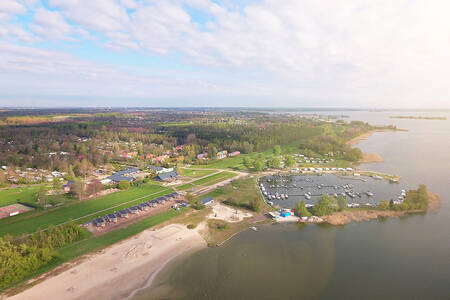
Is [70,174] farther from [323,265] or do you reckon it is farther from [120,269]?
[323,265]

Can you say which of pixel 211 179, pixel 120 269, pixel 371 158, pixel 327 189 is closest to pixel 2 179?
pixel 211 179

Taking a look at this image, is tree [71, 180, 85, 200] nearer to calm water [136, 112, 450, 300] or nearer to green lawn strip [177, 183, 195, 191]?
green lawn strip [177, 183, 195, 191]

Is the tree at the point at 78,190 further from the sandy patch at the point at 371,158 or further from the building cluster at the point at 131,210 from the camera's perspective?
the sandy patch at the point at 371,158

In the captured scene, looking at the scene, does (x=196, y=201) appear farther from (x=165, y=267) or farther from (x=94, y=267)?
(x=94, y=267)

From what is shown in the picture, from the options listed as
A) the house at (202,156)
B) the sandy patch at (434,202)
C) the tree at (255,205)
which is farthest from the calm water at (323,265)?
the house at (202,156)

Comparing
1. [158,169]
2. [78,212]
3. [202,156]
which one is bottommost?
[78,212]

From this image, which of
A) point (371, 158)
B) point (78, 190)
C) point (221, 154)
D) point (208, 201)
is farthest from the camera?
point (221, 154)

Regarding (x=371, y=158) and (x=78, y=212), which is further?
(x=371, y=158)

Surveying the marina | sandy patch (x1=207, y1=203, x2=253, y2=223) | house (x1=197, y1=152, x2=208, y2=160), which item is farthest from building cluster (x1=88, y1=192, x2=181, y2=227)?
house (x1=197, y1=152, x2=208, y2=160)
